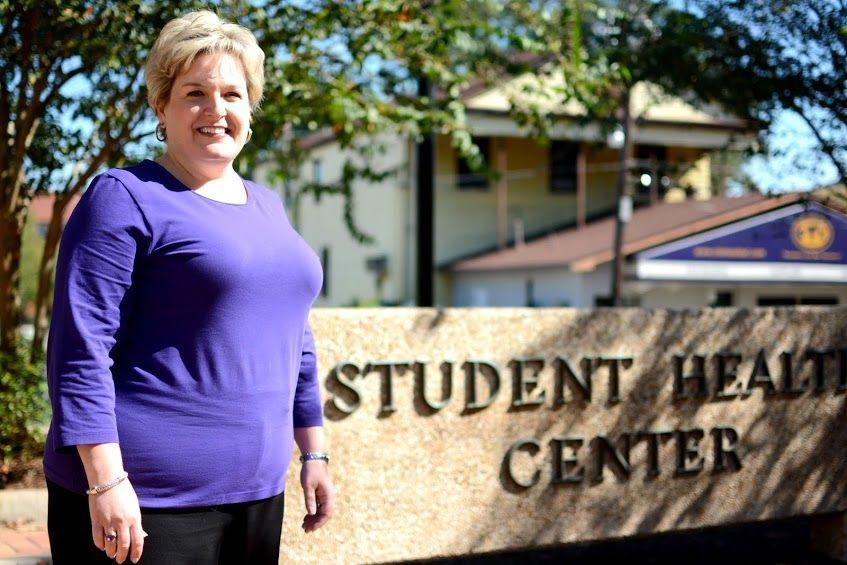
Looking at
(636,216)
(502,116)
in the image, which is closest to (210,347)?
(502,116)

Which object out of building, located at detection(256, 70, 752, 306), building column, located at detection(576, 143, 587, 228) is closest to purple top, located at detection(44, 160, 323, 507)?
building column, located at detection(576, 143, 587, 228)

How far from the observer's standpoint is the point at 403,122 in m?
7.19

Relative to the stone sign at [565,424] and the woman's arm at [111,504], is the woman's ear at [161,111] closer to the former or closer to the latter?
the woman's arm at [111,504]

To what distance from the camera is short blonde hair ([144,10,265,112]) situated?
2162 mm

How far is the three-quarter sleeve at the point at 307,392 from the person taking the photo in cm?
264

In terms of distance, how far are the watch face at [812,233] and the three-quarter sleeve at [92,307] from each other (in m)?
22.0

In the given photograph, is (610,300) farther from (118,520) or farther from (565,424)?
(118,520)

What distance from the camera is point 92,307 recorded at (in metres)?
2.03

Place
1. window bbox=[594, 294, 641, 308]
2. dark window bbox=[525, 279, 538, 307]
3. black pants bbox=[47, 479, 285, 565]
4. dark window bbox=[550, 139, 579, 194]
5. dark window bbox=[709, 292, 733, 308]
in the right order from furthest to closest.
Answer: dark window bbox=[550, 139, 579, 194] → dark window bbox=[709, 292, 733, 308] → dark window bbox=[525, 279, 538, 307] → window bbox=[594, 294, 641, 308] → black pants bbox=[47, 479, 285, 565]

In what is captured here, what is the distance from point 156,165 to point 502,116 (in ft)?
67.4

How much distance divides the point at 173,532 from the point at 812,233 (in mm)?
22296

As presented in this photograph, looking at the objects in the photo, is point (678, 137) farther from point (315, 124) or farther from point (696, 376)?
point (696, 376)

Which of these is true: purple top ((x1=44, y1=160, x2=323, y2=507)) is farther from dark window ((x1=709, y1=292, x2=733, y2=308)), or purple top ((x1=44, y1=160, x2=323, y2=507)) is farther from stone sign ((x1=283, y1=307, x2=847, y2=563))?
dark window ((x1=709, y1=292, x2=733, y2=308))

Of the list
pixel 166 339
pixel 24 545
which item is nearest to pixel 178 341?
pixel 166 339
